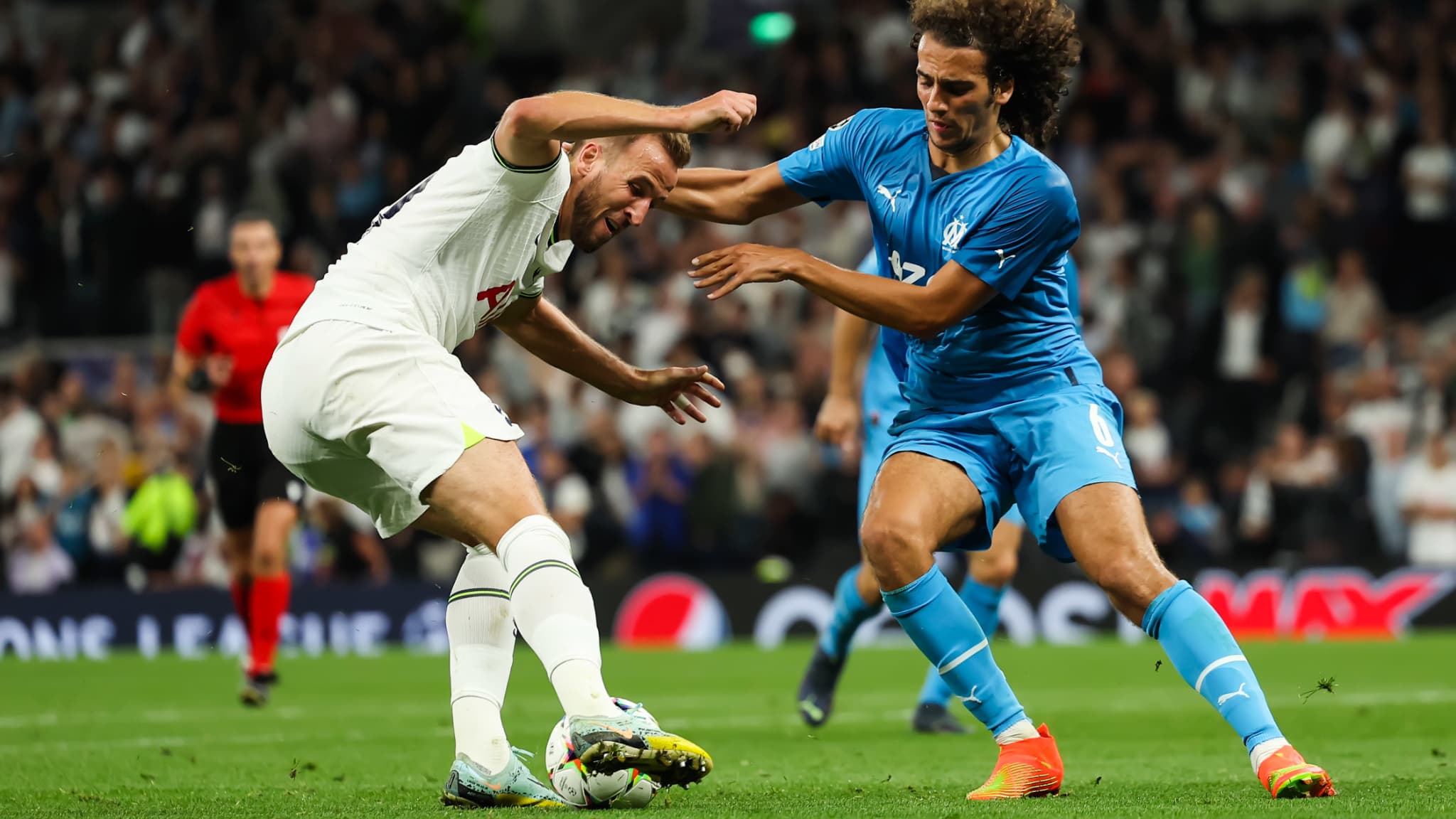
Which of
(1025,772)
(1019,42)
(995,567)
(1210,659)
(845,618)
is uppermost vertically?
(1019,42)

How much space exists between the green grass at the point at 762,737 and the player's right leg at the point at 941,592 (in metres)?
0.23

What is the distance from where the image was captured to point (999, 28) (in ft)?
18.0

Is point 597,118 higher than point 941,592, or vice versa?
point 597,118

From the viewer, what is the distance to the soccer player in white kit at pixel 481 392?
478 centimetres

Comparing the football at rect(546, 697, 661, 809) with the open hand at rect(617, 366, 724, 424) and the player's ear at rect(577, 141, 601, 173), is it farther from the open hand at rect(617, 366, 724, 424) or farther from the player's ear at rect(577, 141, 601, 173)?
the player's ear at rect(577, 141, 601, 173)

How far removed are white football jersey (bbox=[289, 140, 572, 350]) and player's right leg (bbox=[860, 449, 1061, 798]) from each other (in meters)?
1.28

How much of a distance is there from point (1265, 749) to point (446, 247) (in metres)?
2.62

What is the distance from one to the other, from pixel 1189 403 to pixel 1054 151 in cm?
326

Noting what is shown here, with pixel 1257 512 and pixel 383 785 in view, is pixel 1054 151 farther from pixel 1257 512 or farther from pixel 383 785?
pixel 383 785

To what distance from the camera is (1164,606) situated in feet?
17.2

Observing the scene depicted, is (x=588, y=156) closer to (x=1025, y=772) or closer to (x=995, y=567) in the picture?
(x=1025, y=772)

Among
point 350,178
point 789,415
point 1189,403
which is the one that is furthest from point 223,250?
point 1189,403

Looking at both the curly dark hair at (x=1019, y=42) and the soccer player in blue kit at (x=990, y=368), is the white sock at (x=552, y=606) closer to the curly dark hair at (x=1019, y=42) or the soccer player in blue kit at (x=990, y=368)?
the soccer player in blue kit at (x=990, y=368)

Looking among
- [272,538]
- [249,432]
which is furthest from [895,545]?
[249,432]
